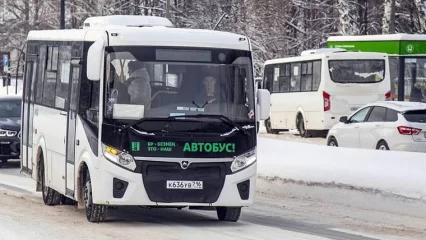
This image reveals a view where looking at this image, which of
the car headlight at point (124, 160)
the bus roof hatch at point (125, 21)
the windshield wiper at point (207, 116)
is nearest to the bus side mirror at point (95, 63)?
the windshield wiper at point (207, 116)

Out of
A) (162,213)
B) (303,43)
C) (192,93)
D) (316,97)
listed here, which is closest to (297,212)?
(162,213)

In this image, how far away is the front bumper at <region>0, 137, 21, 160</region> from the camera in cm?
2492

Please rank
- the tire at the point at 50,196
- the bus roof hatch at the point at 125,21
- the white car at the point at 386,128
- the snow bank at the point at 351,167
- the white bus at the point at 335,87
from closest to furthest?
the tire at the point at 50,196, the snow bank at the point at 351,167, the bus roof hatch at the point at 125,21, the white car at the point at 386,128, the white bus at the point at 335,87

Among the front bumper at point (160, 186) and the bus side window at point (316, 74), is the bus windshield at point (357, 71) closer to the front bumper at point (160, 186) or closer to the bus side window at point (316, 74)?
the bus side window at point (316, 74)

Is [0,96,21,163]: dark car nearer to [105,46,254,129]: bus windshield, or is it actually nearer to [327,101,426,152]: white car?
[327,101,426,152]: white car

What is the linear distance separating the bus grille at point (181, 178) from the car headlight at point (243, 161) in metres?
0.11

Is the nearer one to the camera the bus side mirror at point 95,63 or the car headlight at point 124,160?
the car headlight at point 124,160

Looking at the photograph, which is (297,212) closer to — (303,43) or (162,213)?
(162,213)

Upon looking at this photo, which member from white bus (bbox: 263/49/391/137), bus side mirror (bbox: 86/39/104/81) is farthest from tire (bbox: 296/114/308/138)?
bus side mirror (bbox: 86/39/104/81)

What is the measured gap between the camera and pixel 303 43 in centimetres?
5862

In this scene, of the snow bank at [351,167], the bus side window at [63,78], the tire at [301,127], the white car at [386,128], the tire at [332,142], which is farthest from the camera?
the tire at [301,127]

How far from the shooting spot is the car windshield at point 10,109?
26.3 meters

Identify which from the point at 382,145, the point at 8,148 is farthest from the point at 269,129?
the point at 8,148

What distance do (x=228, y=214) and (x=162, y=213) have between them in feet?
5.01
